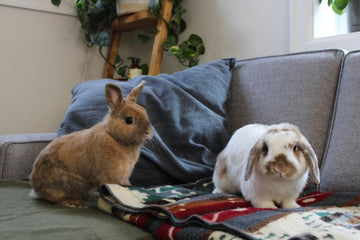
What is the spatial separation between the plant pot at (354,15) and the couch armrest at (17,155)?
1.68m

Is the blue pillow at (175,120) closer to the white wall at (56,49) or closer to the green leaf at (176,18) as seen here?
the white wall at (56,49)

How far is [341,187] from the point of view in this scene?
149cm

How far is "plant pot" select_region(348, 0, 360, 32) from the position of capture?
6.86 ft

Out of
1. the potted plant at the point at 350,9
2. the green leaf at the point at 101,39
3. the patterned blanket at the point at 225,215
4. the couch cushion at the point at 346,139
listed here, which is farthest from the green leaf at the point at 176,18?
the patterned blanket at the point at 225,215

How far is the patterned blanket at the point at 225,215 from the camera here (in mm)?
984

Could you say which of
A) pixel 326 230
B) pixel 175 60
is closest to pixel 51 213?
pixel 326 230

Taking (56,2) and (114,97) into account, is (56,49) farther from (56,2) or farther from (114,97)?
(114,97)


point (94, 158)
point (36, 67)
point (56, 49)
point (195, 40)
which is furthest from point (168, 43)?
point (94, 158)

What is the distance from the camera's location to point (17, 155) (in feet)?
5.75

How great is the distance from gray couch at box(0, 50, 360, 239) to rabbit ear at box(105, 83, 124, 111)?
0.37 meters

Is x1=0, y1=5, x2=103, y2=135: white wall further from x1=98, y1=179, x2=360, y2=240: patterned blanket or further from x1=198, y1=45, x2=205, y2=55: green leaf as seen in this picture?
x1=98, y1=179, x2=360, y2=240: patterned blanket

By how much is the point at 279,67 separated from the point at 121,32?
163cm

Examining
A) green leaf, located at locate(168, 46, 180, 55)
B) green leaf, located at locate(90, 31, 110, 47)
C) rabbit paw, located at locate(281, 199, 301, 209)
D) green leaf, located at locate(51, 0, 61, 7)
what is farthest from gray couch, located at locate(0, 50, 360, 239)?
green leaf, located at locate(51, 0, 61, 7)

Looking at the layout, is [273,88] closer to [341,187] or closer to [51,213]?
[341,187]
